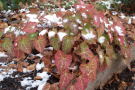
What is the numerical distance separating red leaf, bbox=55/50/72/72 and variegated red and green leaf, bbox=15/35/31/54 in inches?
9.9

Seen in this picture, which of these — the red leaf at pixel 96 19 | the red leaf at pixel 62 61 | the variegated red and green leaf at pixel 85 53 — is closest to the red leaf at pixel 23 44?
the red leaf at pixel 62 61

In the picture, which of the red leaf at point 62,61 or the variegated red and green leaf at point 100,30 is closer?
the red leaf at point 62,61

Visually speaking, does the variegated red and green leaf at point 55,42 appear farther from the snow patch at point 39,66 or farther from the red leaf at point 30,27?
the snow patch at point 39,66

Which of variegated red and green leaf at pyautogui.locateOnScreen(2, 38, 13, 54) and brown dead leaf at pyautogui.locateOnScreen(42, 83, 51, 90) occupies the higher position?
variegated red and green leaf at pyautogui.locateOnScreen(2, 38, 13, 54)

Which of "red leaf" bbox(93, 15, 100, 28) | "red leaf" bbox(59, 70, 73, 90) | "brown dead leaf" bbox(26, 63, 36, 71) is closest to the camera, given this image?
"red leaf" bbox(59, 70, 73, 90)

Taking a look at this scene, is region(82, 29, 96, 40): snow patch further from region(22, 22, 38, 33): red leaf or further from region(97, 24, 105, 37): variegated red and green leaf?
region(22, 22, 38, 33): red leaf

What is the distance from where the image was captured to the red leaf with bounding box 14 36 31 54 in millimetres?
1258

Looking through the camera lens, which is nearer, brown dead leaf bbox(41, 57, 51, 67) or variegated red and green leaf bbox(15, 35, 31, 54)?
variegated red and green leaf bbox(15, 35, 31, 54)

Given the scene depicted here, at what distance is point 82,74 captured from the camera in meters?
1.26

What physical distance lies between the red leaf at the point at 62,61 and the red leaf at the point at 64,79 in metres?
0.05

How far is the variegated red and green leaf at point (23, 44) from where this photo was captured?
4.13 ft

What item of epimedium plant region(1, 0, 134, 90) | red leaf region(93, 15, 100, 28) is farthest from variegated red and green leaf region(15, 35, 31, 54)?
red leaf region(93, 15, 100, 28)

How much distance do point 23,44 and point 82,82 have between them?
58 cm

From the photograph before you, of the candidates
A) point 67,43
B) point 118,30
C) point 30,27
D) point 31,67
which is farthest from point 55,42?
point 118,30
